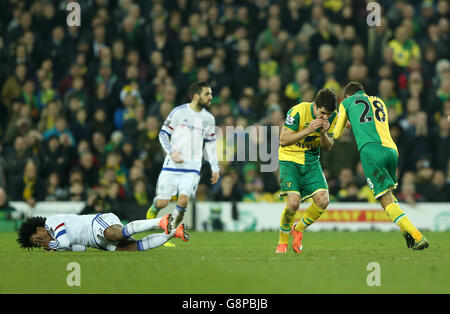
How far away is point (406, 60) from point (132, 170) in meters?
6.70

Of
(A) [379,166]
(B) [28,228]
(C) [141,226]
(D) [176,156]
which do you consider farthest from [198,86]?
(B) [28,228]

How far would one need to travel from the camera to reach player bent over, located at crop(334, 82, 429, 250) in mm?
10562

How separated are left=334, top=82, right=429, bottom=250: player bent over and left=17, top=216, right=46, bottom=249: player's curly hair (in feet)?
13.0

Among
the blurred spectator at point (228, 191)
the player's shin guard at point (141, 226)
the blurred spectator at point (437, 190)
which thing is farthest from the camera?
the blurred spectator at point (228, 191)

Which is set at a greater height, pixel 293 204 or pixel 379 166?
pixel 379 166

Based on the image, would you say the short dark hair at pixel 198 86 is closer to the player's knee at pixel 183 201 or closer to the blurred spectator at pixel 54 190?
the player's knee at pixel 183 201

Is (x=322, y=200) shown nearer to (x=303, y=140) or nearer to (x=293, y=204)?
(x=293, y=204)

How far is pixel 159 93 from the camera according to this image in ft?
60.0

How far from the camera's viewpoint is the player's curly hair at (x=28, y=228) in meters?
10.4

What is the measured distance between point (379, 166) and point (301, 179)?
1019 mm

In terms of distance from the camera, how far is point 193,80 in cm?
1844

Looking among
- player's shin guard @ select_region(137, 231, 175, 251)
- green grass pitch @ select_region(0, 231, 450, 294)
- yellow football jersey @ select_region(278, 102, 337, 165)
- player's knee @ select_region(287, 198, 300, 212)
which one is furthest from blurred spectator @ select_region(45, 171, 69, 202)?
player's knee @ select_region(287, 198, 300, 212)

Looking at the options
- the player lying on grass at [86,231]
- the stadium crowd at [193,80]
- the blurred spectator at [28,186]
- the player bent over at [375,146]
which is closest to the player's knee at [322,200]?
the player bent over at [375,146]

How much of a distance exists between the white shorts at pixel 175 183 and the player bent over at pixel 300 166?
241 centimetres
